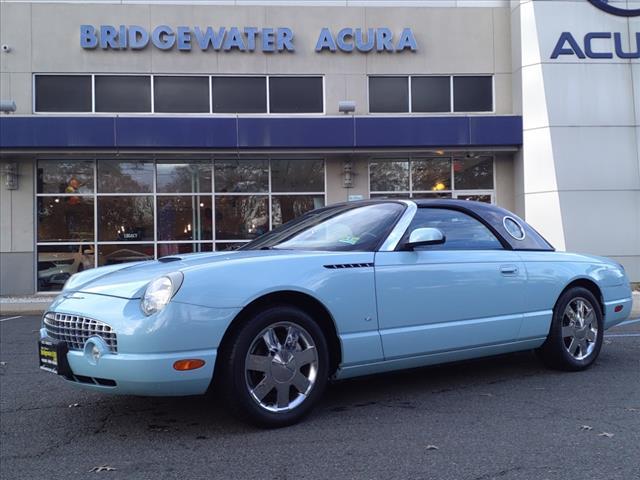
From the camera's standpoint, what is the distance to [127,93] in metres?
15.1

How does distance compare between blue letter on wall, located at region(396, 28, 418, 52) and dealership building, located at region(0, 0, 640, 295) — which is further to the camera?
blue letter on wall, located at region(396, 28, 418, 52)

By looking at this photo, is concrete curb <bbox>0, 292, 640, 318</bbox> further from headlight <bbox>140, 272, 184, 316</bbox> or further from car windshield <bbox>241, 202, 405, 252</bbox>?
headlight <bbox>140, 272, 184, 316</bbox>

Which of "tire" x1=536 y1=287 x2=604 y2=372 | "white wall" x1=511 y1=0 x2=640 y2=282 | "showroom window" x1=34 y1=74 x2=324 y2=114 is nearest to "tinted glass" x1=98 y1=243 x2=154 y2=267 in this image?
"showroom window" x1=34 y1=74 x2=324 y2=114

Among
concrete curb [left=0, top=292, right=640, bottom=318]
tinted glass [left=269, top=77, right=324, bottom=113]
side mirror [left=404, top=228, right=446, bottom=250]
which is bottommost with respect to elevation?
concrete curb [left=0, top=292, right=640, bottom=318]

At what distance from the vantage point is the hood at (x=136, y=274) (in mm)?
3684

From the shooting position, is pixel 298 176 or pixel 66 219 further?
pixel 298 176

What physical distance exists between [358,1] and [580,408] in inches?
533

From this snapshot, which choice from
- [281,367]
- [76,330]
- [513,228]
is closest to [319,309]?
[281,367]

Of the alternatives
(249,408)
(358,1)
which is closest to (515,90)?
(358,1)

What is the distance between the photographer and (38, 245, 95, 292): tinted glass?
49.4ft

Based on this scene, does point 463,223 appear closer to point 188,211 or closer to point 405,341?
point 405,341

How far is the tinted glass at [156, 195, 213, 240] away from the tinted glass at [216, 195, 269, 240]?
0.93ft

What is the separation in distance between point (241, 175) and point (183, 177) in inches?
58.8

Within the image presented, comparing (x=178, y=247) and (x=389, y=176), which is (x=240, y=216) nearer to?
(x=178, y=247)
